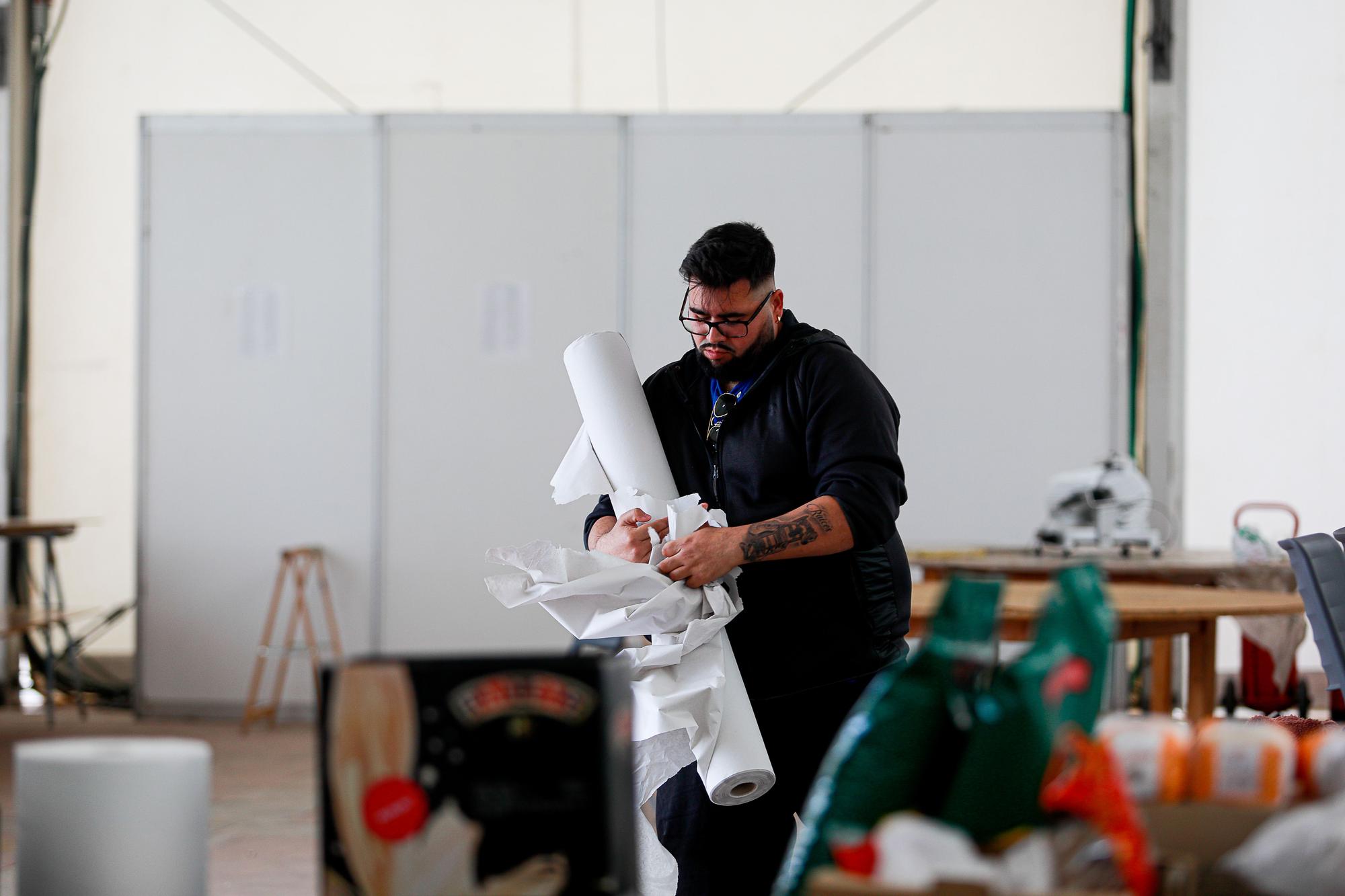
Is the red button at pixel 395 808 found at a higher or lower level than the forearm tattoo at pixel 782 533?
lower

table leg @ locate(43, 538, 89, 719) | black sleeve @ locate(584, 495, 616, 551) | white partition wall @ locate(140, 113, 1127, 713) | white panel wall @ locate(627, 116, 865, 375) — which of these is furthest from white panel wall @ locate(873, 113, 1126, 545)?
table leg @ locate(43, 538, 89, 719)

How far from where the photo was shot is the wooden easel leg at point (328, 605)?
16.5 ft

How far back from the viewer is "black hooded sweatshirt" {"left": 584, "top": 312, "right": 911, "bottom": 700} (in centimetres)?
171

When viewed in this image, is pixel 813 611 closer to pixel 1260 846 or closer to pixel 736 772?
pixel 736 772

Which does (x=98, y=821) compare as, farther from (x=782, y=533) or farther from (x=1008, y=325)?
(x=1008, y=325)

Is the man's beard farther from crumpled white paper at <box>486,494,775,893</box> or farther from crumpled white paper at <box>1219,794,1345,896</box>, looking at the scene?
crumpled white paper at <box>1219,794,1345,896</box>

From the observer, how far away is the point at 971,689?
72 centimetres

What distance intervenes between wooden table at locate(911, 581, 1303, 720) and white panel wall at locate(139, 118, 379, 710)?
107 inches

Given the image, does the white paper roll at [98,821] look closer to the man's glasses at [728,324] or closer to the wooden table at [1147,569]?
the man's glasses at [728,324]

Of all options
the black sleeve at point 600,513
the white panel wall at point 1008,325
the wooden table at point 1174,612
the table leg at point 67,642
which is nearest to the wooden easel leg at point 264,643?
the table leg at point 67,642

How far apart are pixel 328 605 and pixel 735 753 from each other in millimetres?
3776

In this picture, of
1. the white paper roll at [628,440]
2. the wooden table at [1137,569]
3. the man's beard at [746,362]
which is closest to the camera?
the white paper roll at [628,440]

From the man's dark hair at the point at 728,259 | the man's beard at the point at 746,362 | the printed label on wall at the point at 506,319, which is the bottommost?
the man's beard at the point at 746,362

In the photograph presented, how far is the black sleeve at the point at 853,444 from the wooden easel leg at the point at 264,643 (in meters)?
3.71
